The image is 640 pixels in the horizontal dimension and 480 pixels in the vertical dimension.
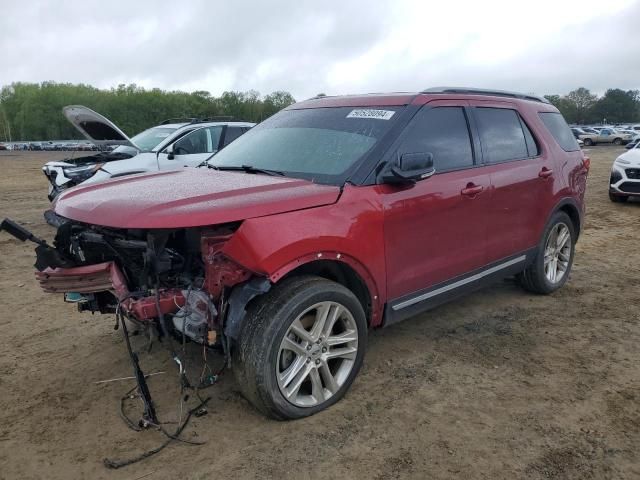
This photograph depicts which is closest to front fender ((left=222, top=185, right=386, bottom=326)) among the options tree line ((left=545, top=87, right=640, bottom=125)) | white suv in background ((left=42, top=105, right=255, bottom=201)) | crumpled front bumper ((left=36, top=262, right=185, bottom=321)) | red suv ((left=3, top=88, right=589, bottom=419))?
red suv ((left=3, top=88, right=589, bottom=419))

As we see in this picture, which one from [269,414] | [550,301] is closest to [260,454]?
[269,414]

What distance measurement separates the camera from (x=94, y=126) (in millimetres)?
8672

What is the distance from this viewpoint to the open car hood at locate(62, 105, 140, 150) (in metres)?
8.27

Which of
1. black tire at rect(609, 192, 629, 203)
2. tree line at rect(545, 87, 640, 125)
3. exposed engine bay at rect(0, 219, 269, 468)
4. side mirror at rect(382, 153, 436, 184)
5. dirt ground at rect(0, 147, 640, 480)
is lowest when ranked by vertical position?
dirt ground at rect(0, 147, 640, 480)

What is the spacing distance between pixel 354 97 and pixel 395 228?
132 cm

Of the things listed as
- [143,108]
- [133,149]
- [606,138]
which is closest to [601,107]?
[606,138]

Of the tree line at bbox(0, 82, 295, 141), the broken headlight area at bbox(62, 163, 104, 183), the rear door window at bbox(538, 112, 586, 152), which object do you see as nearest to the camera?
the rear door window at bbox(538, 112, 586, 152)

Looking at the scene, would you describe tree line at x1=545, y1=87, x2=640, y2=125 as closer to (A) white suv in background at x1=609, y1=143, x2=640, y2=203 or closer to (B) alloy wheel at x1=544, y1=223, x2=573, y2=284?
(A) white suv in background at x1=609, y1=143, x2=640, y2=203

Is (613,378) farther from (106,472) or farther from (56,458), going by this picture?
(56,458)

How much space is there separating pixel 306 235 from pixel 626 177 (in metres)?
10.6

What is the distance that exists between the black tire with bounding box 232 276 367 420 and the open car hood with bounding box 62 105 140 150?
6.40 m

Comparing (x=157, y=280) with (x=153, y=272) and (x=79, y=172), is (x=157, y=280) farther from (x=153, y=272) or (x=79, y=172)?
(x=79, y=172)

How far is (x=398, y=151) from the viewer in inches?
144

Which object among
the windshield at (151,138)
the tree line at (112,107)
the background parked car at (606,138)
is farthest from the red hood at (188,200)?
the tree line at (112,107)
